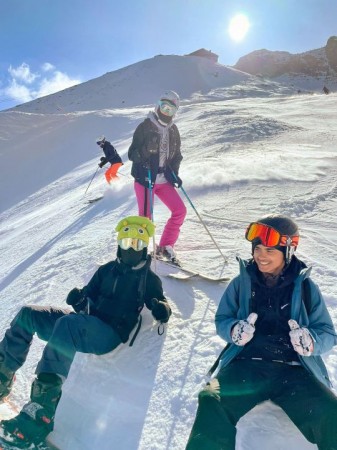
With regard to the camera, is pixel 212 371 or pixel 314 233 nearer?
pixel 212 371

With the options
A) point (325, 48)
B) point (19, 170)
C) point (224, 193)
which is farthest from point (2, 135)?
point (325, 48)

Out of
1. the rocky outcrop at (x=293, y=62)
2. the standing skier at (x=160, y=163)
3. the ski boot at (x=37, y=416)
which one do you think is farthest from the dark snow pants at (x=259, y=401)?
the rocky outcrop at (x=293, y=62)

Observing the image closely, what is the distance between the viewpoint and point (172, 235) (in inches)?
211

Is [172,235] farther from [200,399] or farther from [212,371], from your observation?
[200,399]

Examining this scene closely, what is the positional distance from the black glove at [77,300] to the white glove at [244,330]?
1.33 m

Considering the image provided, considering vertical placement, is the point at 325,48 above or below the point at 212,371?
above

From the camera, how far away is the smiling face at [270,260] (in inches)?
111

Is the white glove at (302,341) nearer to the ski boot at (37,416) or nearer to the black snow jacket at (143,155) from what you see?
the ski boot at (37,416)

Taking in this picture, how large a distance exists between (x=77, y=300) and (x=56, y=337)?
538 mm

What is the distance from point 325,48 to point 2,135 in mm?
63575

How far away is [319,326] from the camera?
2.63 m

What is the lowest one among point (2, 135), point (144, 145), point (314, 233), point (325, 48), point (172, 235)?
point (314, 233)

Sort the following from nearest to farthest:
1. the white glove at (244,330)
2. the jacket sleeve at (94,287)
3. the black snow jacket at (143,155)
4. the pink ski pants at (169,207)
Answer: the white glove at (244,330) < the jacket sleeve at (94,287) < the black snow jacket at (143,155) < the pink ski pants at (169,207)

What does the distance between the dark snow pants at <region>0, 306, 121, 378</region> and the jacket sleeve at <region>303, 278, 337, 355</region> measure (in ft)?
4.83
